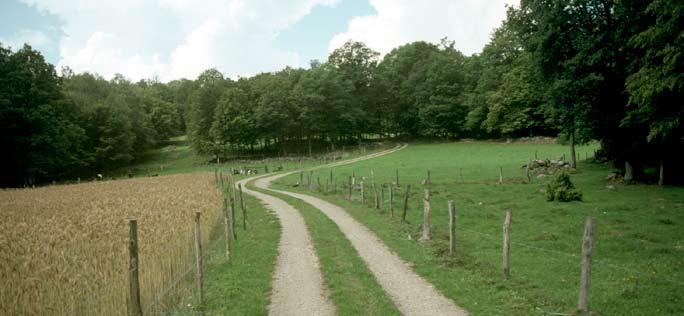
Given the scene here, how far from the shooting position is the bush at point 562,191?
27.6 m

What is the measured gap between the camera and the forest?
30.4 m

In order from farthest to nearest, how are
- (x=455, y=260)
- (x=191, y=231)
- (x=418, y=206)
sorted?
(x=418, y=206) → (x=191, y=231) → (x=455, y=260)

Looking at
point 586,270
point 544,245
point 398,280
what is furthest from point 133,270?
point 544,245

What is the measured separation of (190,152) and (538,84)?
85.7 m

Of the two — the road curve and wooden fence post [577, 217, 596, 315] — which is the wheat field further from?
wooden fence post [577, 217, 596, 315]

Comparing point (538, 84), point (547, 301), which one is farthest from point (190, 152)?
point (547, 301)

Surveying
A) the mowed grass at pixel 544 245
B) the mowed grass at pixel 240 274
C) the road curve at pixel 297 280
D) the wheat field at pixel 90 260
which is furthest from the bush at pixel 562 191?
the wheat field at pixel 90 260

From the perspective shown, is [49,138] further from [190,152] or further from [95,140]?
[190,152]

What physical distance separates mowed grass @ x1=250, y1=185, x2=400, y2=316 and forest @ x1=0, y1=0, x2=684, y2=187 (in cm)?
1593

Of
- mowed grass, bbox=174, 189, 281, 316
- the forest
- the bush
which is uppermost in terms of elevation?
the forest

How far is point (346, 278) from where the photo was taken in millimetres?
13695

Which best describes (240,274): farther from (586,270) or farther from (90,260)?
(586,270)

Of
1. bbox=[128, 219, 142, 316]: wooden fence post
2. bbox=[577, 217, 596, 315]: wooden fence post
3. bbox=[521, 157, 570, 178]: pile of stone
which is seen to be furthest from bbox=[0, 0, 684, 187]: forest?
bbox=[128, 219, 142, 316]: wooden fence post

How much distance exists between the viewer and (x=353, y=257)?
16.4 m
